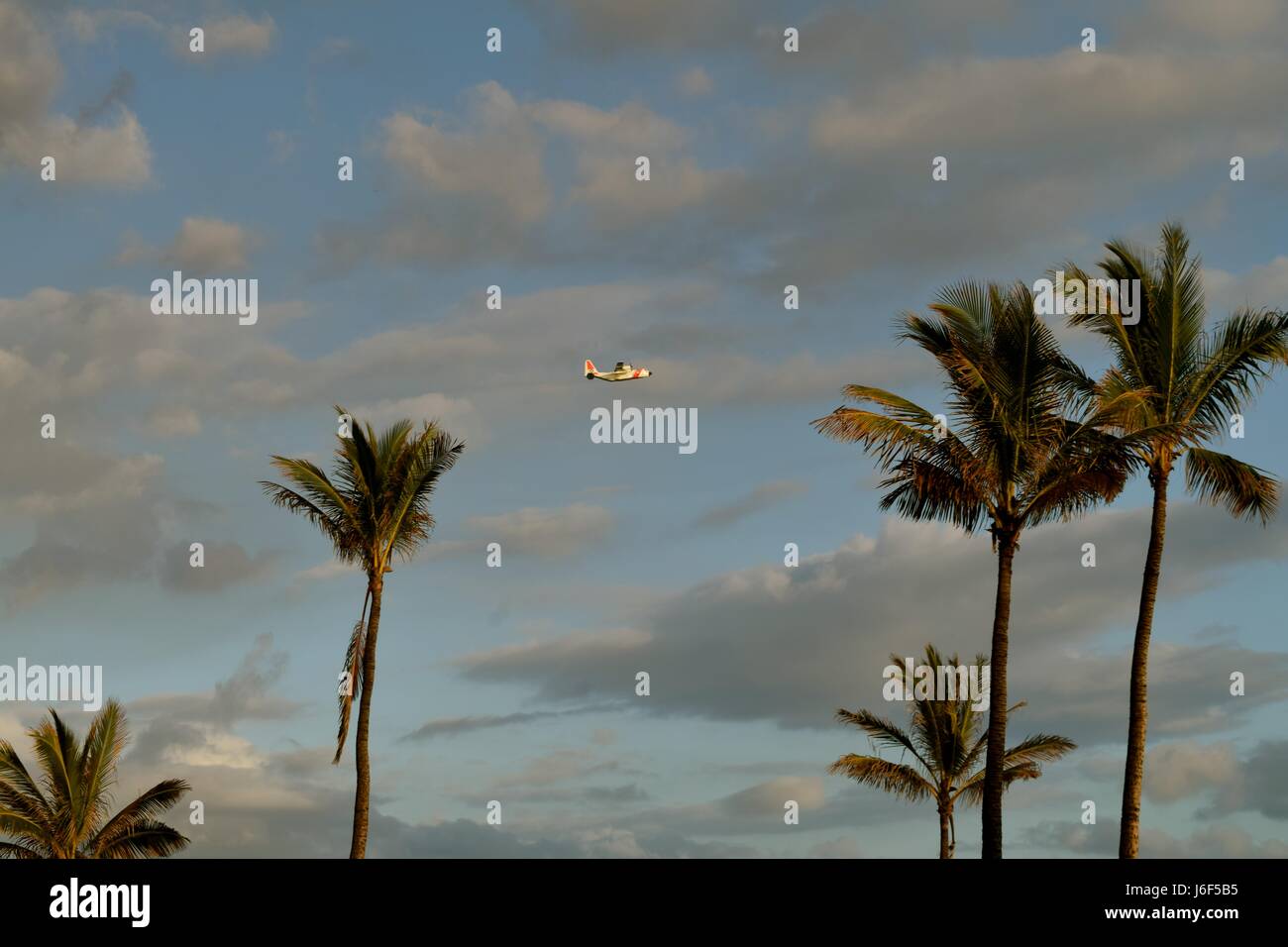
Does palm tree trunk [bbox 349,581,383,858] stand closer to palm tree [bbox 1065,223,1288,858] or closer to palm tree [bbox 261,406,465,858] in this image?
palm tree [bbox 261,406,465,858]

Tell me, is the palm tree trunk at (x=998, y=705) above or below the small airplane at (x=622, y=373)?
below

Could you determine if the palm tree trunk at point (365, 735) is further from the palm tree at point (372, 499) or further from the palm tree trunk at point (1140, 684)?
the palm tree trunk at point (1140, 684)

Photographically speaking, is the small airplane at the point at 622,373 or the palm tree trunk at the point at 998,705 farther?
the small airplane at the point at 622,373

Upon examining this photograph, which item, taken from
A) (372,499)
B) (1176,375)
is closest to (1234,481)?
(1176,375)

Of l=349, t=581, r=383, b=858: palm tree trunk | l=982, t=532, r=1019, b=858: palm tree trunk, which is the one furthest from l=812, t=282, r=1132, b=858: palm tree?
l=349, t=581, r=383, b=858: palm tree trunk

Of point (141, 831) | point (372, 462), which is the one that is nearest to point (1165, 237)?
point (372, 462)

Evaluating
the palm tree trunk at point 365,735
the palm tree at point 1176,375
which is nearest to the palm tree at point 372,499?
the palm tree trunk at point 365,735
